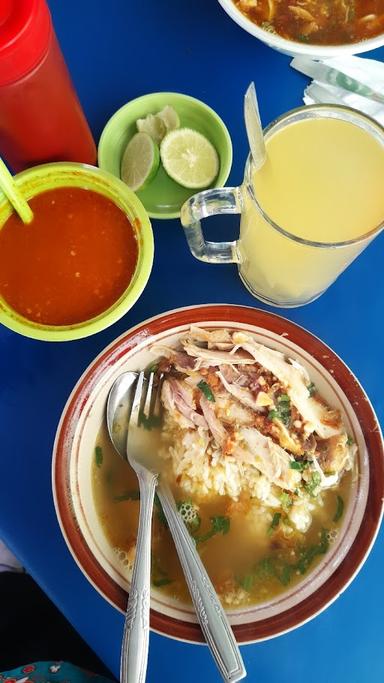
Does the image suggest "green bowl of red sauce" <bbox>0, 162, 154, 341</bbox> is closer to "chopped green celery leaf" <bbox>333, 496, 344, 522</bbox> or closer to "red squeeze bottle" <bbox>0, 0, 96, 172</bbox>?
"red squeeze bottle" <bbox>0, 0, 96, 172</bbox>

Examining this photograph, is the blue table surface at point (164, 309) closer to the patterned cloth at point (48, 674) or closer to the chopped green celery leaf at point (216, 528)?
the chopped green celery leaf at point (216, 528)

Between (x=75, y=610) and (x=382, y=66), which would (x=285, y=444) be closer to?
(x=75, y=610)

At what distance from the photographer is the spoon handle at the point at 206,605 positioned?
40.0 inches

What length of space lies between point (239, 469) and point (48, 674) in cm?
84

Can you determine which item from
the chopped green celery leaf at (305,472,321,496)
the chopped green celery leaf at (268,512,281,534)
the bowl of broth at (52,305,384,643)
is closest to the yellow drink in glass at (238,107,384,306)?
the bowl of broth at (52,305,384,643)

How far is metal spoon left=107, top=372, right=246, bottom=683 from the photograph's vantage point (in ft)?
3.35

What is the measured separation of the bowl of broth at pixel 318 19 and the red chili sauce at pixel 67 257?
0.54m

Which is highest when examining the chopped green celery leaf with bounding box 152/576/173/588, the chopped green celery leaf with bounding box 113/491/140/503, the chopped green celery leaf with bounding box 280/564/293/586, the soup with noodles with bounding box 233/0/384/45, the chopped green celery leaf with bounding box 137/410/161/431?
the soup with noodles with bounding box 233/0/384/45

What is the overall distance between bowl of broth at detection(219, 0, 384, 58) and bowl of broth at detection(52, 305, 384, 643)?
621 millimetres

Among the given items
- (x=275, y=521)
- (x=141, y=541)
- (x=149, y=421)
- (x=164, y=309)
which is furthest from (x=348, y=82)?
(x=141, y=541)

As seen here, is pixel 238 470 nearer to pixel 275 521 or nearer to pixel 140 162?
pixel 275 521

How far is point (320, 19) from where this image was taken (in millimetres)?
1311

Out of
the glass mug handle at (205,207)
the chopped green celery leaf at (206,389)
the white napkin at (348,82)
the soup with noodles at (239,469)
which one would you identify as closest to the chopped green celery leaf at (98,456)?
the soup with noodles at (239,469)

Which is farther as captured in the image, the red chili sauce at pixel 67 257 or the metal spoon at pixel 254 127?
the red chili sauce at pixel 67 257
